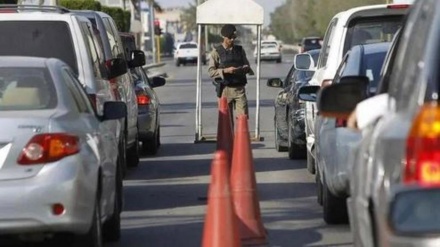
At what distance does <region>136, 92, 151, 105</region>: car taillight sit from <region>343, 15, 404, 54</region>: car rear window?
5.11 meters

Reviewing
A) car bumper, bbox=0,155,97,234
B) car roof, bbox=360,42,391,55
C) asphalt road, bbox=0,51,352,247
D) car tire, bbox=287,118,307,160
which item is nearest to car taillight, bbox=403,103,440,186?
car bumper, bbox=0,155,97,234

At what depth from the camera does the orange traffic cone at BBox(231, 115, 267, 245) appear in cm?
951

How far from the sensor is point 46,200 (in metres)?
8.51

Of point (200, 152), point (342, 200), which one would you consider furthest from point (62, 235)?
point (200, 152)

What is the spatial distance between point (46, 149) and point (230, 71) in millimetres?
9508

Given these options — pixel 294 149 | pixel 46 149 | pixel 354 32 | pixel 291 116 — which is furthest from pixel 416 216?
pixel 294 149

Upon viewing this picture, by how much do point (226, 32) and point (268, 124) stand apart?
7.91 meters

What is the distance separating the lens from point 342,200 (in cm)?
1105

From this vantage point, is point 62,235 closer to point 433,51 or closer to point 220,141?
A: point 433,51

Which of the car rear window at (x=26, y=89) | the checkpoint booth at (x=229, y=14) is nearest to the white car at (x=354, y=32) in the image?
the car rear window at (x=26, y=89)

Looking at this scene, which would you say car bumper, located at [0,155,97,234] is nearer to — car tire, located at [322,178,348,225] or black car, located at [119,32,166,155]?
car tire, located at [322,178,348,225]

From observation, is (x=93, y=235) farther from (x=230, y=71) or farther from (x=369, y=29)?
(x=230, y=71)

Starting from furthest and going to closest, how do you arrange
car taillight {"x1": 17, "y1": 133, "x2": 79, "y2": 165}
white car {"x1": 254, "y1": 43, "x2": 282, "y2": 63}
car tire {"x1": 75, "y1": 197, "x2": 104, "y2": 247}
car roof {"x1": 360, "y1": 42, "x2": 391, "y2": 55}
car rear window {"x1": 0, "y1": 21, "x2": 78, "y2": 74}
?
white car {"x1": 254, "y1": 43, "x2": 282, "y2": 63} → car rear window {"x1": 0, "y1": 21, "x2": 78, "y2": 74} → car roof {"x1": 360, "y1": 42, "x2": 391, "y2": 55} → car tire {"x1": 75, "y1": 197, "x2": 104, "y2": 247} → car taillight {"x1": 17, "y1": 133, "x2": 79, "y2": 165}

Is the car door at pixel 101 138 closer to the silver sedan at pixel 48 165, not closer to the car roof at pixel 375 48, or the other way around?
the silver sedan at pixel 48 165
